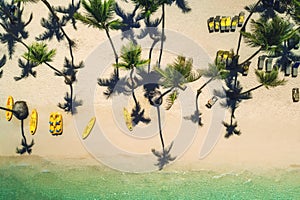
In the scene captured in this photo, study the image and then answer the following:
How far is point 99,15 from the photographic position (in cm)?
1008

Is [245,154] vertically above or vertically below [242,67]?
below

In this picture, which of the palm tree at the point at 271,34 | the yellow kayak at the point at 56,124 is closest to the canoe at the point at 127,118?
the yellow kayak at the point at 56,124

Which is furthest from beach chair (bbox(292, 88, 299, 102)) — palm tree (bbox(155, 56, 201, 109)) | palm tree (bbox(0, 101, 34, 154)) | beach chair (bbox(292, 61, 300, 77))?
palm tree (bbox(0, 101, 34, 154))

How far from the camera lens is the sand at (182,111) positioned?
428 inches

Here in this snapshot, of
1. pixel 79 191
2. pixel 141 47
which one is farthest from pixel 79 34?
pixel 79 191

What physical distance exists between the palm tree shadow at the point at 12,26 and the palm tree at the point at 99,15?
1698 mm

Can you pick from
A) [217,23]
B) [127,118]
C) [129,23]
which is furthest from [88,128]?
[217,23]

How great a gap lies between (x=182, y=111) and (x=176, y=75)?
1.12 m

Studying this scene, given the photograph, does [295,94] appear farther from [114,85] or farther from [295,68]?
[114,85]

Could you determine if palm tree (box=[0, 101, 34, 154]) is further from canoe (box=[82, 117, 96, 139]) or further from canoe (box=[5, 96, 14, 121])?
canoe (box=[82, 117, 96, 139])

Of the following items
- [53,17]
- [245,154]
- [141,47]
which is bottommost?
[245,154]

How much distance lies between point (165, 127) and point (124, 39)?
2.31 meters

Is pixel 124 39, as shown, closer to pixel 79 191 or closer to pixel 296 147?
pixel 79 191

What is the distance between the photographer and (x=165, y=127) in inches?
435
